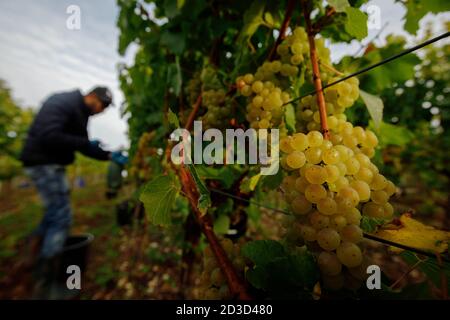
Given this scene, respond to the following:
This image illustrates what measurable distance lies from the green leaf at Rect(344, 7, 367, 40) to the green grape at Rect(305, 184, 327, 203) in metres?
0.61

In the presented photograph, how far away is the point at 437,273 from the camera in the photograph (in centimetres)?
62

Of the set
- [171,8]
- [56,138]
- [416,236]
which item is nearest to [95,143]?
[56,138]

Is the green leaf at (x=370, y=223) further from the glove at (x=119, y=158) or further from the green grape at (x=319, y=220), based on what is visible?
the glove at (x=119, y=158)

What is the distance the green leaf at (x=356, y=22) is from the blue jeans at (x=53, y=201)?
372cm

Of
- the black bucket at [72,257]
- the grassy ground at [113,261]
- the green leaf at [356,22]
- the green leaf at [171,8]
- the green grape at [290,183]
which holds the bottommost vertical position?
the grassy ground at [113,261]

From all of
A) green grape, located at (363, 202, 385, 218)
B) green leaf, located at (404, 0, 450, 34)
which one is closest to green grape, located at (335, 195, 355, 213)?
green grape, located at (363, 202, 385, 218)

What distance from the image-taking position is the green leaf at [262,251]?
2.19ft

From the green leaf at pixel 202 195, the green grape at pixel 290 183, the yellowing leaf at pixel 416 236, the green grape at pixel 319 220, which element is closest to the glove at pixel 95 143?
the green leaf at pixel 202 195

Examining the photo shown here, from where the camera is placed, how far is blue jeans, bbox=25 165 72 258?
3396 millimetres

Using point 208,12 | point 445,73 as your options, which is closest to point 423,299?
point 208,12

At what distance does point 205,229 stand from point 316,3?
100 cm

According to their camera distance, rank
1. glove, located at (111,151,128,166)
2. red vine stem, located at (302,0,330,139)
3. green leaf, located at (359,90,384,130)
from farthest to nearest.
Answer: glove, located at (111,151,128,166) < green leaf, located at (359,90,384,130) < red vine stem, located at (302,0,330,139)

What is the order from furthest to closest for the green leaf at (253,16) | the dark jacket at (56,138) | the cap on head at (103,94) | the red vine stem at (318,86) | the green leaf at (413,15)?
the cap on head at (103,94) → the dark jacket at (56,138) → the green leaf at (413,15) → the green leaf at (253,16) → the red vine stem at (318,86)

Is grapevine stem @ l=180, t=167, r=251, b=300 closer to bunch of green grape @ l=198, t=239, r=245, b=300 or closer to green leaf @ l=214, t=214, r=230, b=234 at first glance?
bunch of green grape @ l=198, t=239, r=245, b=300
